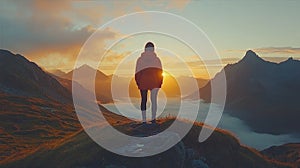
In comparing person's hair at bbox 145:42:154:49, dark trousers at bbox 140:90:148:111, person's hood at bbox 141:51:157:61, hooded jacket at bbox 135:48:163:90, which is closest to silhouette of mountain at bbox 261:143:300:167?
dark trousers at bbox 140:90:148:111

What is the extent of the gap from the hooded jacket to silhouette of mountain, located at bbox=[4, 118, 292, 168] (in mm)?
2922

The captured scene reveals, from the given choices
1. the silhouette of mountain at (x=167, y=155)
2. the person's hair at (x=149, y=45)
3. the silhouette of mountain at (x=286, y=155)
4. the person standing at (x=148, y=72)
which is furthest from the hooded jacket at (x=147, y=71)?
the silhouette of mountain at (x=286, y=155)

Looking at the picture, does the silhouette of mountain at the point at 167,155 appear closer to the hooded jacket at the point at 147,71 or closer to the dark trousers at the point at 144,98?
the dark trousers at the point at 144,98

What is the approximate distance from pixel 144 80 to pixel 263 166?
10.6 metres

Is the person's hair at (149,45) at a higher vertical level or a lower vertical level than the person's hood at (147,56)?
higher

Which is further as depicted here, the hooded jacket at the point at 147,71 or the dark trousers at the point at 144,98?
the dark trousers at the point at 144,98

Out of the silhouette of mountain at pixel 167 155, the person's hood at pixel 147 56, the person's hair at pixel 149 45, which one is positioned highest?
the person's hair at pixel 149 45

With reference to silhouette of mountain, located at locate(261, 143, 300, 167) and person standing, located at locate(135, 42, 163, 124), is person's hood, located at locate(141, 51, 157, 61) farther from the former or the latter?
silhouette of mountain, located at locate(261, 143, 300, 167)

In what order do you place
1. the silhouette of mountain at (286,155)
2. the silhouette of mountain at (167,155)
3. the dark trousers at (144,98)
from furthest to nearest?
the silhouette of mountain at (286,155)
the dark trousers at (144,98)
the silhouette of mountain at (167,155)

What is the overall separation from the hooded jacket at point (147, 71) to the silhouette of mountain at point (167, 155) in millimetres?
2922

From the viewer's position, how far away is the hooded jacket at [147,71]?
22969mm

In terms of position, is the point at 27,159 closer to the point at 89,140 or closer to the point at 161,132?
the point at 89,140

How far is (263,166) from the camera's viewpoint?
947 inches

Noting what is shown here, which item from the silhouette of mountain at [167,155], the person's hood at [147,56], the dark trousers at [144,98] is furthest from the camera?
the dark trousers at [144,98]
